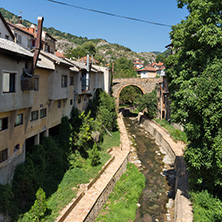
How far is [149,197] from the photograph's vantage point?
14914 millimetres

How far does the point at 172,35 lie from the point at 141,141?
17.6 meters

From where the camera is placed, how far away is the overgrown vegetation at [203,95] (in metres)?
9.50

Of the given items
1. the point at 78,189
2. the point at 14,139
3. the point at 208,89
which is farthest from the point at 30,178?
the point at 208,89

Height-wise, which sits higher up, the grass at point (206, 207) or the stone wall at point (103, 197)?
the grass at point (206, 207)

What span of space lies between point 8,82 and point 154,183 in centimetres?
1327

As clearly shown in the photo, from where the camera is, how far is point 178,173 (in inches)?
618

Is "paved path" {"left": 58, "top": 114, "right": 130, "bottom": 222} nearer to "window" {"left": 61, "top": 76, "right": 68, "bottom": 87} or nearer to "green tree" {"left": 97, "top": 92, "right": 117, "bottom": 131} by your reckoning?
"green tree" {"left": 97, "top": 92, "right": 117, "bottom": 131}

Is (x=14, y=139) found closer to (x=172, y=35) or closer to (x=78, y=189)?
(x=78, y=189)

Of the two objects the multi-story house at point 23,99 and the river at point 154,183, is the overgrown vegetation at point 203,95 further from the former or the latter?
the multi-story house at point 23,99

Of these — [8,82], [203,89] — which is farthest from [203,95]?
[8,82]

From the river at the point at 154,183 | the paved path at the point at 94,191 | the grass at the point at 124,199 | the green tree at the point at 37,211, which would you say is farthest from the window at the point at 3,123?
the river at the point at 154,183

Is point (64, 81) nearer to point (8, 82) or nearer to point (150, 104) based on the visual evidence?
point (8, 82)

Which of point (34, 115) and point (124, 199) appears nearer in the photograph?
point (34, 115)

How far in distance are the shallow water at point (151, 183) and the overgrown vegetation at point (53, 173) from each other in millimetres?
4004
